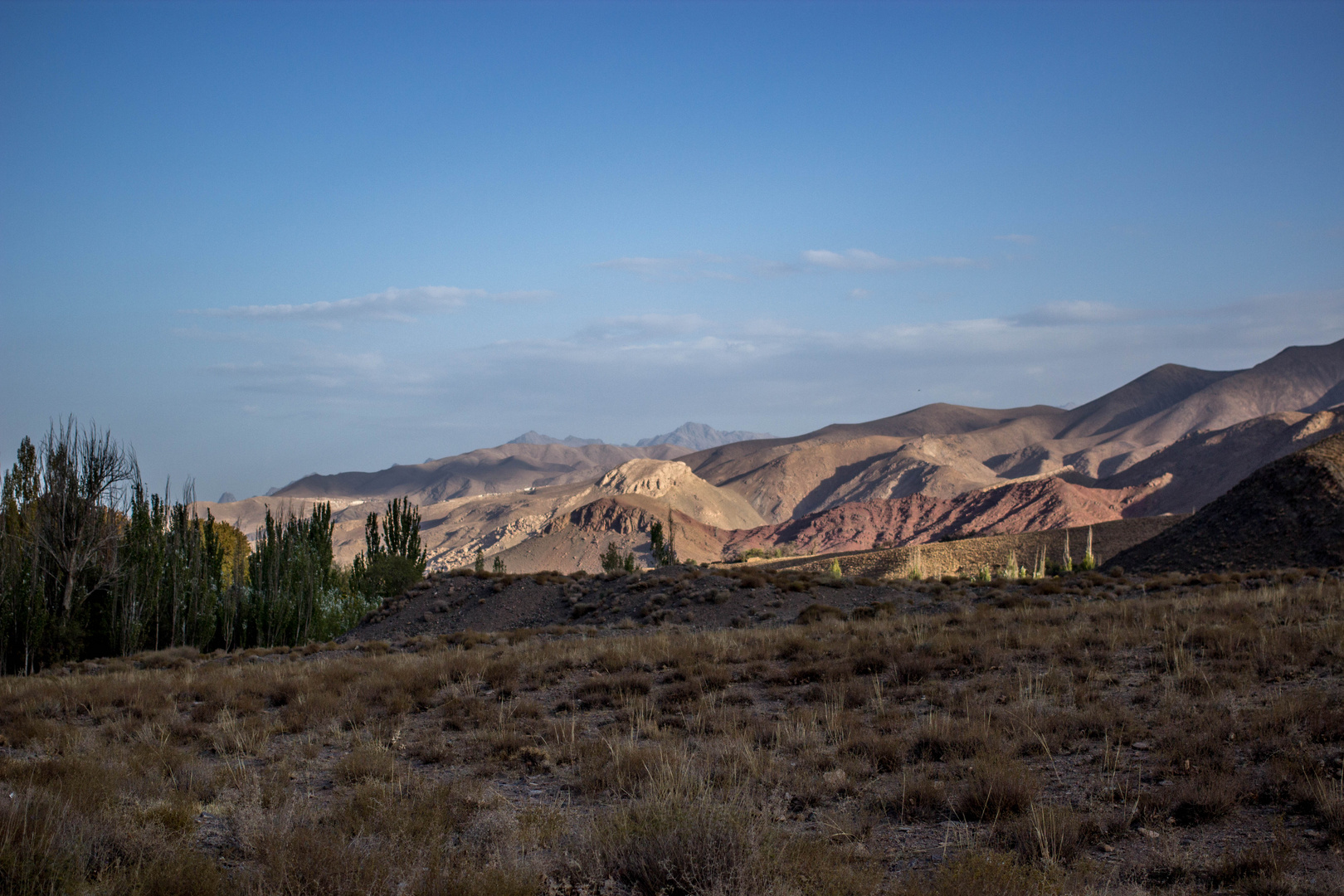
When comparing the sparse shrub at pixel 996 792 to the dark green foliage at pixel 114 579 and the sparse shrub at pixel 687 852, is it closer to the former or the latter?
the sparse shrub at pixel 687 852

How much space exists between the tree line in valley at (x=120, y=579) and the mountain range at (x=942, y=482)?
32504 mm

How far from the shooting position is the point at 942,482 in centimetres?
12631

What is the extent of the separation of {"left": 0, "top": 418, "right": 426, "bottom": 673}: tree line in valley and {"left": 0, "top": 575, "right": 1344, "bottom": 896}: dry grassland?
45.9 ft

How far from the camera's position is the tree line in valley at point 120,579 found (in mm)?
24141

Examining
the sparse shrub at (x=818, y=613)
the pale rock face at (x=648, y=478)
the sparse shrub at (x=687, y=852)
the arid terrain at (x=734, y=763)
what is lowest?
the sparse shrub at (x=818, y=613)

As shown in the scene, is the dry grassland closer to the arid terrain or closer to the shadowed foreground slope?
the arid terrain

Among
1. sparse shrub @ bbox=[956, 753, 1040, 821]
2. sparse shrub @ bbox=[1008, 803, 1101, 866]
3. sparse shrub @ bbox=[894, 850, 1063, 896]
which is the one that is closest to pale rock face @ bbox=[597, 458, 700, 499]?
sparse shrub @ bbox=[956, 753, 1040, 821]

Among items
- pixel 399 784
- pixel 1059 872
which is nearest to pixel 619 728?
pixel 399 784

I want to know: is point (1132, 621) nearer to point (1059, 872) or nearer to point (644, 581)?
point (1059, 872)

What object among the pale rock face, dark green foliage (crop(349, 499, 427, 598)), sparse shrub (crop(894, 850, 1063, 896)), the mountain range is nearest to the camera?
sparse shrub (crop(894, 850, 1063, 896))

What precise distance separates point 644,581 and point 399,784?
21.6m

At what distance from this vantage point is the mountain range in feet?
306

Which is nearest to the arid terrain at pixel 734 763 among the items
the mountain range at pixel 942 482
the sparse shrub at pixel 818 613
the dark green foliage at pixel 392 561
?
the sparse shrub at pixel 818 613

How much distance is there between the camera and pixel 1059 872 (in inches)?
179
